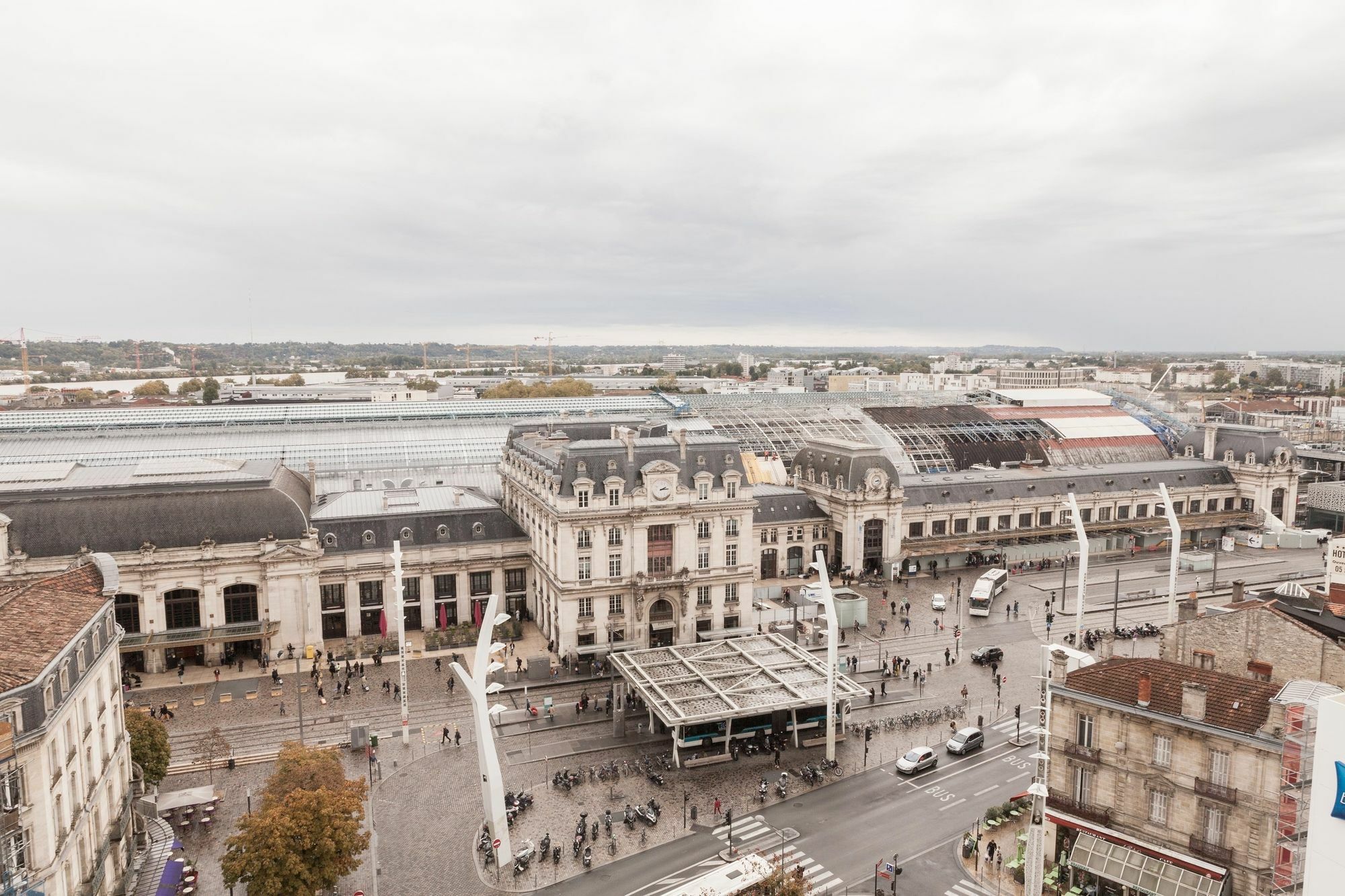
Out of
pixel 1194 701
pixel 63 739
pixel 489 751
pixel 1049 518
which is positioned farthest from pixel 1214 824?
pixel 1049 518

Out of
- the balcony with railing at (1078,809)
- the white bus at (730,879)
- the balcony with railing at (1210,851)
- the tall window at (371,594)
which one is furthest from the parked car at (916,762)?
the tall window at (371,594)

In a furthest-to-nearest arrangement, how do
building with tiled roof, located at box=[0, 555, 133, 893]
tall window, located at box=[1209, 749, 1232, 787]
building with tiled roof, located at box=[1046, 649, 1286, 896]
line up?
tall window, located at box=[1209, 749, 1232, 787] < building with tiled roof, located at box=[1046, 649, 1286, 896] < building with tiled roof, located at box=[0, 555, 133, 893]

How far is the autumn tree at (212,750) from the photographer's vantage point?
178ft

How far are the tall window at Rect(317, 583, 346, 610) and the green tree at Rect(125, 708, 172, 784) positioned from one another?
30993mm

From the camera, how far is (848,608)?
86000 mm

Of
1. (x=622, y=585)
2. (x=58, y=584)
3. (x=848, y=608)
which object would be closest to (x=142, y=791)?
(x=58, y=584)

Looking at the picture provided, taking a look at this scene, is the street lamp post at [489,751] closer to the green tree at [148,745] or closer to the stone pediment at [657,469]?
the green tree at [148,745]

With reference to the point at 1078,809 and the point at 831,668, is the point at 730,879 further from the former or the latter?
the point at 831,668

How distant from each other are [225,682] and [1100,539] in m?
102

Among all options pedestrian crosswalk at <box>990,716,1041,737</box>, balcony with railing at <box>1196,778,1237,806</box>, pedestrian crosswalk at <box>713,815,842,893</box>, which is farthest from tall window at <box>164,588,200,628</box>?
balcony with railing at <box>1196,778,1237,806</box>

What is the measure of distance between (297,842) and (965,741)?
41.0 m

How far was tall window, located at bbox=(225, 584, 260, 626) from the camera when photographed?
78.4 meters

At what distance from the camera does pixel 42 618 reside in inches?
1571

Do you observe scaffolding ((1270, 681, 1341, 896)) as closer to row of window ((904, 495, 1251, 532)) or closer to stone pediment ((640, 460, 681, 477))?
stone pediment ((640, 460, 681, 477))
